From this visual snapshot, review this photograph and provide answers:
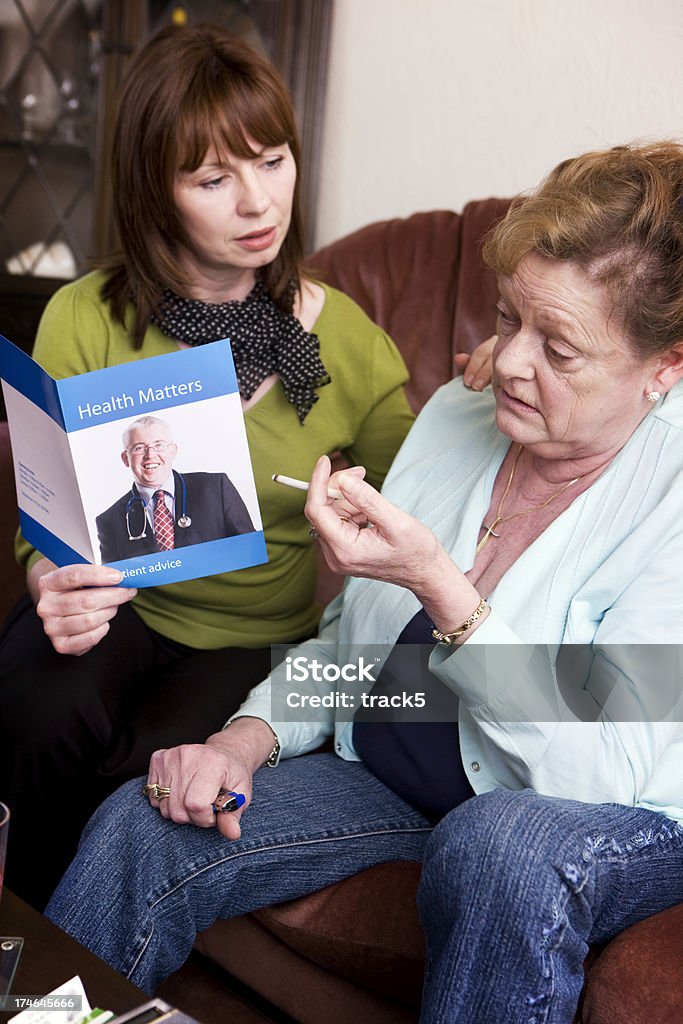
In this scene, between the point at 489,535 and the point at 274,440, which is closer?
the point at 489,535

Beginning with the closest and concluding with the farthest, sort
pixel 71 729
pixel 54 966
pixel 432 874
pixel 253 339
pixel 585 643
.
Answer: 1. pixel 54 966
2. pixel 432 874
3. pixel 585 643
4. pixel 71 729
5. pixel 253 339

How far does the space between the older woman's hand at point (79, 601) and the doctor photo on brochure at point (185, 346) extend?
0.55 feet

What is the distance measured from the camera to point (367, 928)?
1.25 m

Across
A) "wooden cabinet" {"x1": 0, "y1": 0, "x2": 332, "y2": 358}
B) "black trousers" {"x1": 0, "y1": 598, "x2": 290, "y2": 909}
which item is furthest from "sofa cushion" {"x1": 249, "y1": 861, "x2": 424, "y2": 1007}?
"wooden cabinet" {"x1": 0, "y1": 0, "x2": 332, "y2": 358}

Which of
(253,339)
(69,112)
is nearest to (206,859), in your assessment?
(253,339)

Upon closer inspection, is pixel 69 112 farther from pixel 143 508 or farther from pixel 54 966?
pixel 54 966

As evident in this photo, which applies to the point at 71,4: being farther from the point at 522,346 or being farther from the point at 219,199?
the point at 522,346

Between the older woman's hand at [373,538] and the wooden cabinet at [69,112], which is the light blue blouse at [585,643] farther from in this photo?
the wooden cabinet at [69,112]

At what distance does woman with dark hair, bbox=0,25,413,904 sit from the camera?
4.94ft

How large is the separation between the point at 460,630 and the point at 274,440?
59cm

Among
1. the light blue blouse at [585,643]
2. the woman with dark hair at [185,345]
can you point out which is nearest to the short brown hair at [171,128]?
the woman with dark hair at [185,345]

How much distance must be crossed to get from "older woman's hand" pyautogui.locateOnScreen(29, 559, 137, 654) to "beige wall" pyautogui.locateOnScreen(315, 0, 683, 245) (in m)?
1.30

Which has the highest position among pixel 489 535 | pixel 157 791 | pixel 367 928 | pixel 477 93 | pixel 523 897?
pixel 477 93

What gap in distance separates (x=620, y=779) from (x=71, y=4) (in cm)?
256
